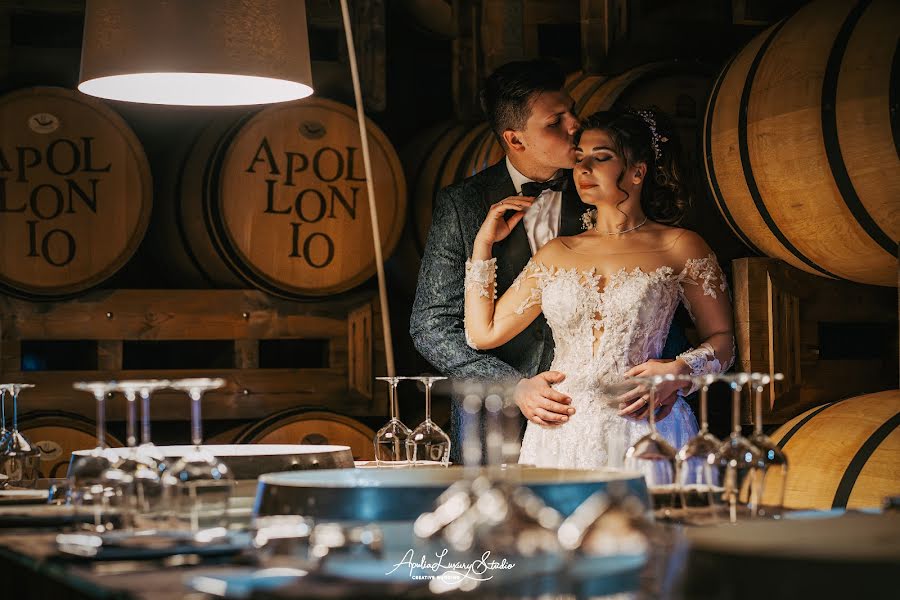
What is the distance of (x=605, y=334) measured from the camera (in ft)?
11.0

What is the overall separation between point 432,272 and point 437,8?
1448 mm

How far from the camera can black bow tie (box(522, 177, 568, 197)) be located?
3.57m

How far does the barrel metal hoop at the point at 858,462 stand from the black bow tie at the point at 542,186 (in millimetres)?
1147

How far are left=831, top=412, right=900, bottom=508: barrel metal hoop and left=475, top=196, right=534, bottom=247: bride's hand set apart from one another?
1.08 meters

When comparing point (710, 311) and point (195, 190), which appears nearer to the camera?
point (710, 311)

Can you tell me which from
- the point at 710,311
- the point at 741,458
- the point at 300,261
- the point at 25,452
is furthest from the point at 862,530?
the point at 300,261

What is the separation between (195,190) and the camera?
4176 millimetres

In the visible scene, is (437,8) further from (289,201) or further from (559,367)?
(559,367)

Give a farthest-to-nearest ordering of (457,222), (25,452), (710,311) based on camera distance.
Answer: (457,222)
(710,311)
(25,452)

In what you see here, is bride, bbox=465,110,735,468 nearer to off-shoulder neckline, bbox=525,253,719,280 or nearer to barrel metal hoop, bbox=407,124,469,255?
off-shoulder neckline, bbox=525,253,719,280

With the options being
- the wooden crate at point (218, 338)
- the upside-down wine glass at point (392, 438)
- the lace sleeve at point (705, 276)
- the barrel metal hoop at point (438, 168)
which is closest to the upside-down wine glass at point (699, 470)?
the upside-down wine glass at point (392, 438)

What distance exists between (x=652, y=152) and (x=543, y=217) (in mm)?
446

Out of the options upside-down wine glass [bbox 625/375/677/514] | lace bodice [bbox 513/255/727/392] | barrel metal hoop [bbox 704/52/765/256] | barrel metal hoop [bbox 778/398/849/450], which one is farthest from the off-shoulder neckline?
upside-down wine glass [bbox 625/375/677/514]

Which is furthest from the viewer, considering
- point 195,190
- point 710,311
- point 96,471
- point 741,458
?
point 195,190
